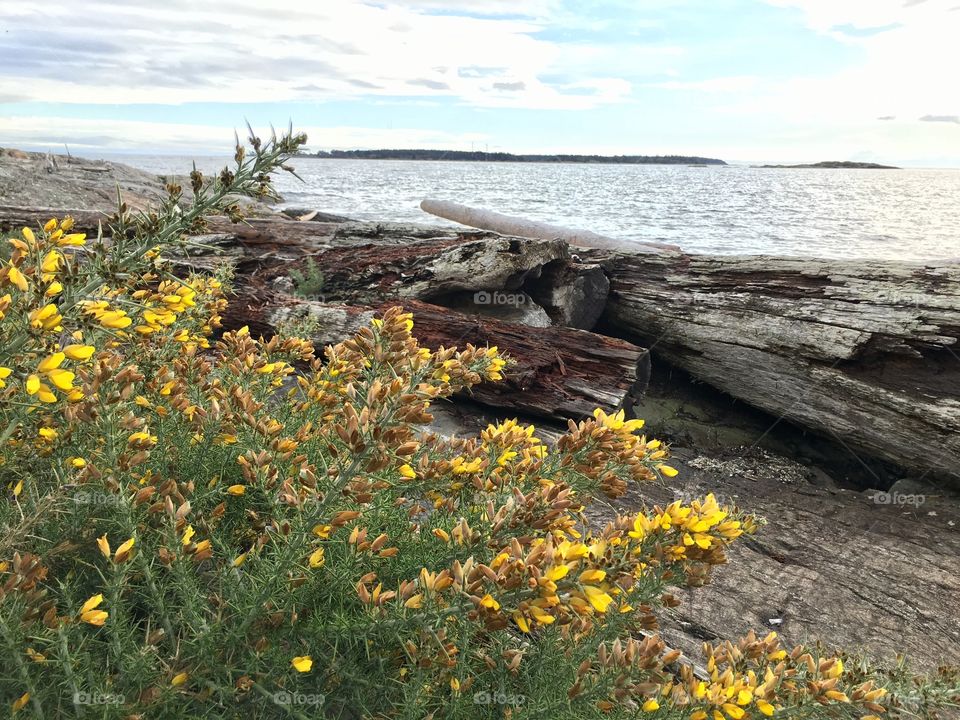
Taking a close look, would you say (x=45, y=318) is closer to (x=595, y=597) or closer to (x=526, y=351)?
(x=595, y=597)

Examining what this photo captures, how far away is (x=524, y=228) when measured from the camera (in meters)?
18.7

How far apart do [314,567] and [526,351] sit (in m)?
4.25

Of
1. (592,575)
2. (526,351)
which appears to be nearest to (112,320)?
(592,575)

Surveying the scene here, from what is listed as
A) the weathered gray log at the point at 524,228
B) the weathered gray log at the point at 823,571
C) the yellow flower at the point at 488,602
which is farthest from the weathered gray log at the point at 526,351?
the weathered gray log at the point at 524,228

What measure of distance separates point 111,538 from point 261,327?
4356 millimetres

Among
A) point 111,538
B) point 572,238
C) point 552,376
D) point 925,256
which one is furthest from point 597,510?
point 925,256

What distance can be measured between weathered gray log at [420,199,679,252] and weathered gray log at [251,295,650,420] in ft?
18.8

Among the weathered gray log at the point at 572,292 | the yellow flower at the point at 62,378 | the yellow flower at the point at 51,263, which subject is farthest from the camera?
the weathered gray log at the point at 572,292

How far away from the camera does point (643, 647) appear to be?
1.85 meters

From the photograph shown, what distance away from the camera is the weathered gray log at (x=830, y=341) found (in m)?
5.64

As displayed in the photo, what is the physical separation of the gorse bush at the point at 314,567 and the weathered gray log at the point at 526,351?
3.24 meters

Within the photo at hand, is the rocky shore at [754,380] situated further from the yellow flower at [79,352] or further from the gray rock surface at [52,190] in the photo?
the gray rock surface at [52,190]

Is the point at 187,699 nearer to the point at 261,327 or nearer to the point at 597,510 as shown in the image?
the point at 597,510

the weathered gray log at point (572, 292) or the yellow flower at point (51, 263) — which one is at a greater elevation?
the yellow flower at point (51, 263)
